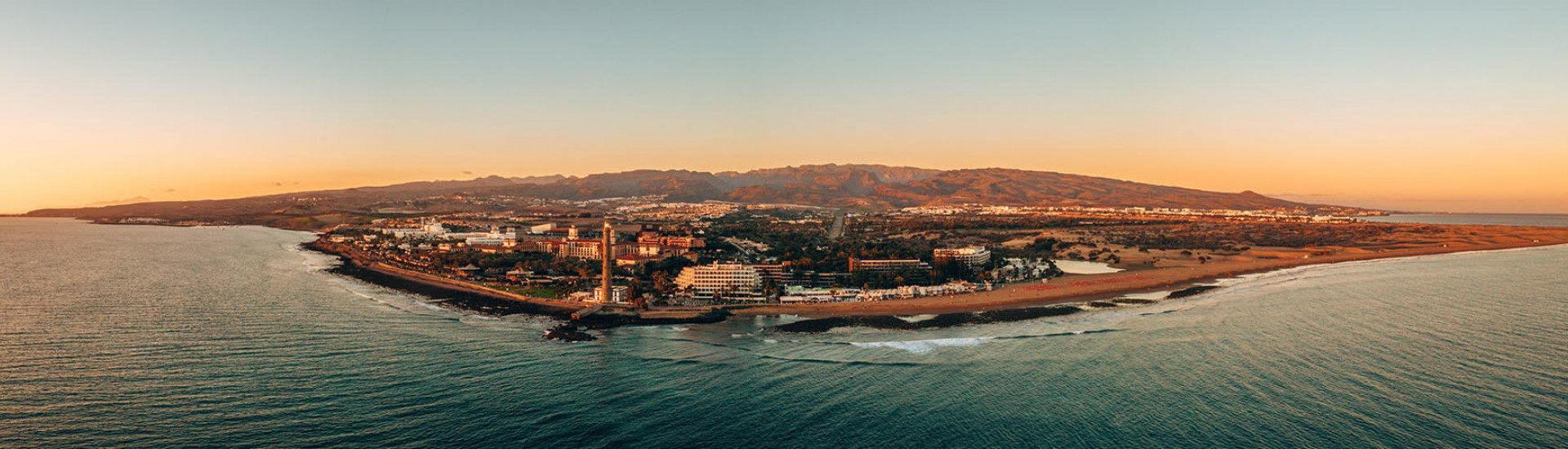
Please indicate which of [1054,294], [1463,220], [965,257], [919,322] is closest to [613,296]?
[919,322]

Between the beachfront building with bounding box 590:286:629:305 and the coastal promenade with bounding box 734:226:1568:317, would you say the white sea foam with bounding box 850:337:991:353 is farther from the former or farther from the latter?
the beachfront building with bounding box 590:286:629:305

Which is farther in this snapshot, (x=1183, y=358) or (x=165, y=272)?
(x=165, y=272)

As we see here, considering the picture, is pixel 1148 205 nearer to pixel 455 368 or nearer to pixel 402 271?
pixel 402 271

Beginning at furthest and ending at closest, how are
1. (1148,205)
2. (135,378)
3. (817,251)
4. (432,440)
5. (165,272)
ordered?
(1148,205) < (817,251) < (165,272) < (135,378) < (432,440)

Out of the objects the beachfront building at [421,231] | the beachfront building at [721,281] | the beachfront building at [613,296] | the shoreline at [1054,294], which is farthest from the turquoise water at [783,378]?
the beachfront building at [421,231]

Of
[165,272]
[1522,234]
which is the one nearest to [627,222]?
[165,272]

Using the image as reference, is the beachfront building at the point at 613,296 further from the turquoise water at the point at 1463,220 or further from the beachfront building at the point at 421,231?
the turquoise water at the point at 1463,220

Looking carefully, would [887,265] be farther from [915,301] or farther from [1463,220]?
[1463,220]
